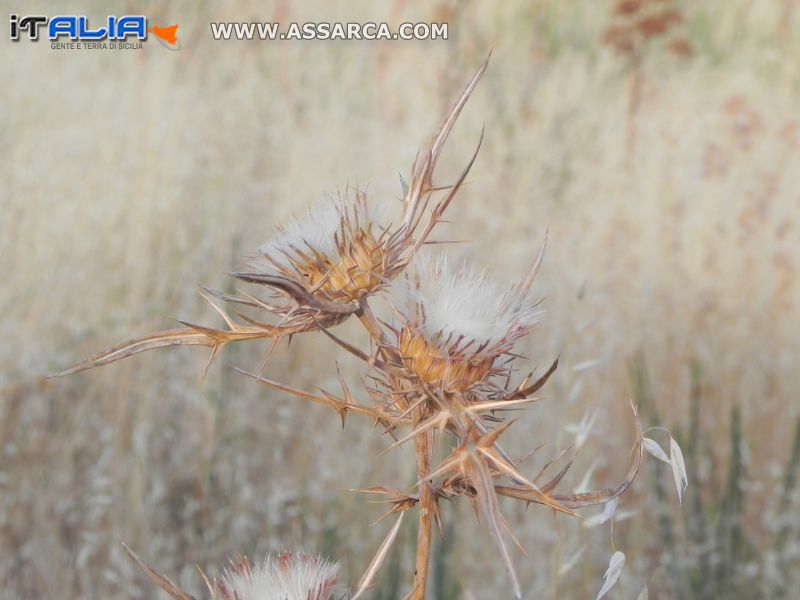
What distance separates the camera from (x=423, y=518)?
43 cm

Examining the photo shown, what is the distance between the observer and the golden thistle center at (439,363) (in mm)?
447

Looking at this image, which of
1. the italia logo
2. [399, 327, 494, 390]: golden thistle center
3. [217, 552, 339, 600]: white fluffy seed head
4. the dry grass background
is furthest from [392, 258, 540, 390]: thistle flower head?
the italia logo

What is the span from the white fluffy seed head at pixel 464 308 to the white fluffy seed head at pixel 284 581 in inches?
5.3

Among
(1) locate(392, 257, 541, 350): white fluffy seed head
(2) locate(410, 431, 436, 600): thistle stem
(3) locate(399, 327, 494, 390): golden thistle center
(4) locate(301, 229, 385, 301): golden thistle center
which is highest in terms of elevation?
(4) locate(301, 229, 385, 301): golden thistle center

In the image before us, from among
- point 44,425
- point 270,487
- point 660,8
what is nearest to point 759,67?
point 660,8

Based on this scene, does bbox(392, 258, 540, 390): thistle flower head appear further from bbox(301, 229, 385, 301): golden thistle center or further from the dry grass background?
the dry grass background

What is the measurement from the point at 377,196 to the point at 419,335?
1.80 meters

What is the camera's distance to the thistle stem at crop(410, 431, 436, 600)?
0.42 metres

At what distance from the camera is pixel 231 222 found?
8.17 ft

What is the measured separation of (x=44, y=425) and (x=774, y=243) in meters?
1.98

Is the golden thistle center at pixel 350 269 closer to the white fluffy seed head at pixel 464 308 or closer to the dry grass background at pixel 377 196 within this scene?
the white fluffy seed head at pixel 464 308

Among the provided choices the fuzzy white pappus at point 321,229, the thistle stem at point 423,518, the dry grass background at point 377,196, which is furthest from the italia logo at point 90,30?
the thistle stem at point 423,518

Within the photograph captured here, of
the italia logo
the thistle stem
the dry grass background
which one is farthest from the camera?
the italia logo

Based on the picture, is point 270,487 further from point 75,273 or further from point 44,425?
point 75,273
